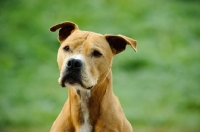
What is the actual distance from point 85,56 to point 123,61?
10.4 m

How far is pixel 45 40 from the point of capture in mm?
19234

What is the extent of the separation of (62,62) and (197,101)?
31.5ft

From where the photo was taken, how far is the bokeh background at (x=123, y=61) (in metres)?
15.9

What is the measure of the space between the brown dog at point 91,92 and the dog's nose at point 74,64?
102 millimetres

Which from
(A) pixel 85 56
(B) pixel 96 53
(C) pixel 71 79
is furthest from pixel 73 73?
(B) pixel 96 53

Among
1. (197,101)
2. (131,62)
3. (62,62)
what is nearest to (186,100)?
(197,101)

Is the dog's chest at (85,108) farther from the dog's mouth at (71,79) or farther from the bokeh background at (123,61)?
the bokeh background at (123,61)

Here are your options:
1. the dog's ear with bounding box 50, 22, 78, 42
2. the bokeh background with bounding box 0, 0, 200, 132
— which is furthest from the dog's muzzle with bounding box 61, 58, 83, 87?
the bokeh background with bounding box 0, 0, 200, 132

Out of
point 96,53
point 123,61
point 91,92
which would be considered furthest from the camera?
point 123,61

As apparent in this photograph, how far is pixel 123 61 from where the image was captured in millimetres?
18500

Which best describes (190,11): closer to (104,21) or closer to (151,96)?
(104,21)

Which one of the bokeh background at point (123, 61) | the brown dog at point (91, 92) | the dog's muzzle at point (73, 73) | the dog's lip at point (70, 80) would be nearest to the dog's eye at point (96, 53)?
the brown dog at point (91, 92)

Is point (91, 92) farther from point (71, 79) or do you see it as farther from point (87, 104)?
point (71, 79)

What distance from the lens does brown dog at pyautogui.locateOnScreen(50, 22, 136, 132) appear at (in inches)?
321
